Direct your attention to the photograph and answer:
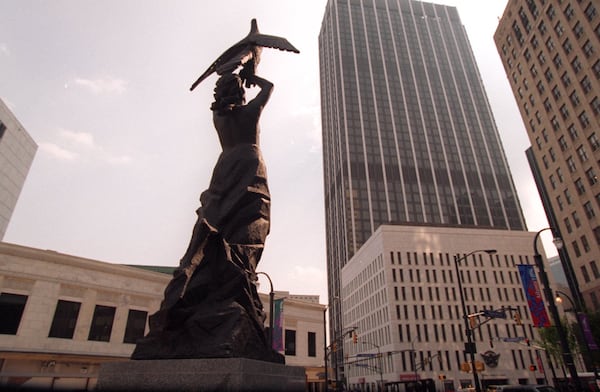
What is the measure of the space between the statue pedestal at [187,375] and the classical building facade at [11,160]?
3013 inches

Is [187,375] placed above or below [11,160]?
below

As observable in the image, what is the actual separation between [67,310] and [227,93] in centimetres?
2941

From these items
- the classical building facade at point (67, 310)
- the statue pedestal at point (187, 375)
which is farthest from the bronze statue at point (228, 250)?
the classical building facade at point (67, 310)

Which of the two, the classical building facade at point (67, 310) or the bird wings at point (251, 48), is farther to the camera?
the classical building facade at point (67, 310)

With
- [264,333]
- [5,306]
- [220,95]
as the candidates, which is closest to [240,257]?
[264,333]

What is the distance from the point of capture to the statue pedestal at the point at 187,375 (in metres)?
5.29

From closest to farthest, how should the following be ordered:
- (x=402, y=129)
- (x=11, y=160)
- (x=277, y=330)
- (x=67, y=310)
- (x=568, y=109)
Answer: (x=277, y=330) → (x=67, y=310) → (x=568, y=109) → (x=11, y=160) → (x=402, y=129)

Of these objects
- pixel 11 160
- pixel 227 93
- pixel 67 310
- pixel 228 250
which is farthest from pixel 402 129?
pixel 228 250

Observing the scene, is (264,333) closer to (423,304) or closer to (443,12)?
(423,304)

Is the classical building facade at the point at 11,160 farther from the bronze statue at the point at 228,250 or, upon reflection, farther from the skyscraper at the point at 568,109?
the skyscraper at the point at 568,109

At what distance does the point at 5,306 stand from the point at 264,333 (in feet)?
99.4

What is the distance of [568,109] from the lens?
47.1 metres

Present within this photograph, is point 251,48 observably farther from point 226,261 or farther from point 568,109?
point 568,109

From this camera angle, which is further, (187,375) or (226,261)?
(226,261)
